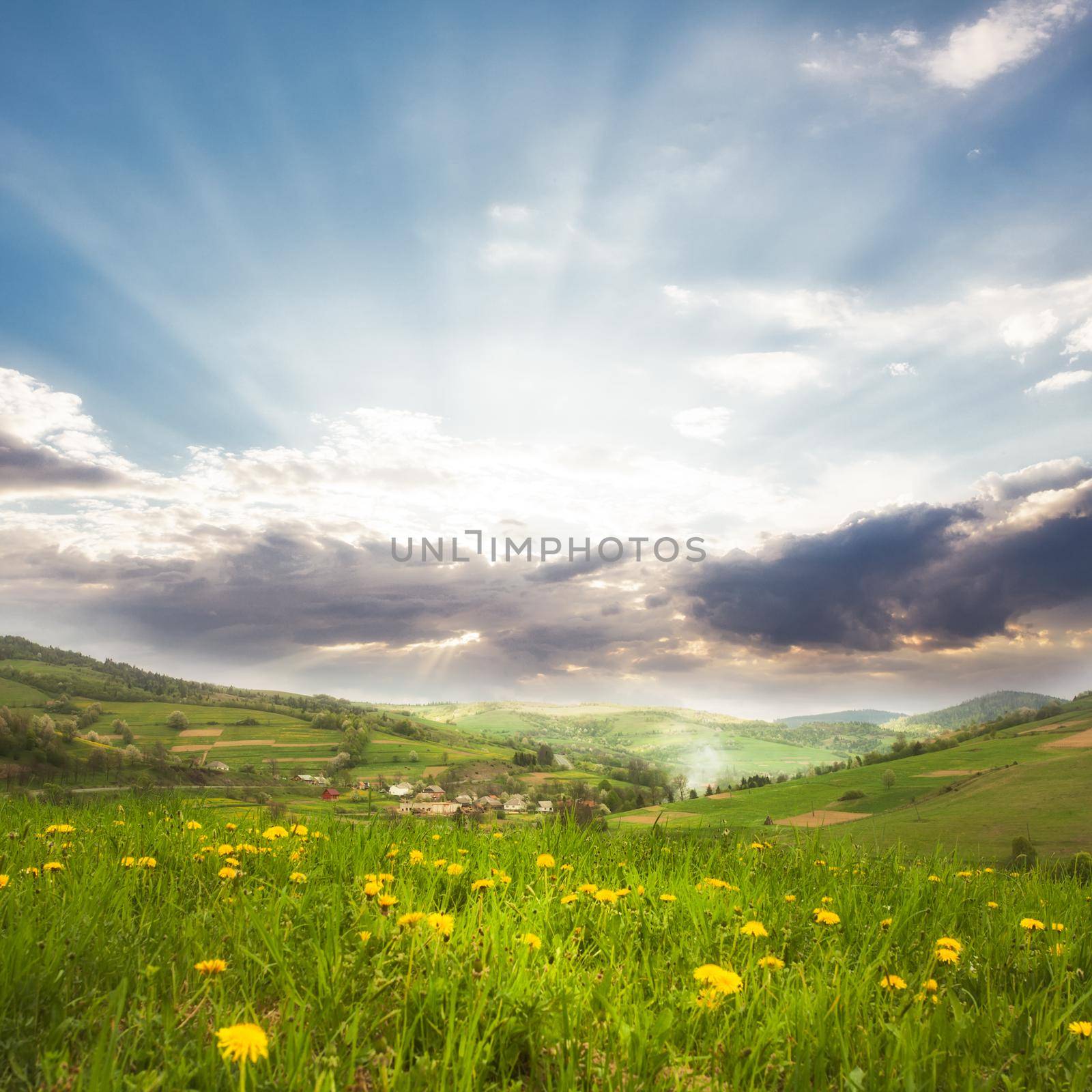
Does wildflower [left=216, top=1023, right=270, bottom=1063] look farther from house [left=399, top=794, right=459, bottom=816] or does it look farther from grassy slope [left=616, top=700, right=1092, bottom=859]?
grassy slope [left=616, top=700, right=1092, bottom=859]

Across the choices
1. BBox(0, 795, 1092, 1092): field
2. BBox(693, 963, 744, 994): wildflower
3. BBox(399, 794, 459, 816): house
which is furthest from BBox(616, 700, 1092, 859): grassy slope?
BBox(693, 963, 744, 994): wildflower

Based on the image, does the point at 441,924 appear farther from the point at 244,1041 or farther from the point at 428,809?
the point at 428,809

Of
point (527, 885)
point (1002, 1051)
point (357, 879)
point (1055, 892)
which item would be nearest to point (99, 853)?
point (357, 879)

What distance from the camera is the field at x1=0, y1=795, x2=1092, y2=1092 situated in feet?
10.0

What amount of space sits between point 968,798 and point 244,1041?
134944mm

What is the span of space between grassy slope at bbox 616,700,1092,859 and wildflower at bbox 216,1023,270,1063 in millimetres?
8071

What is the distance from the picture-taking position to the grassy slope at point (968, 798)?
256 ft

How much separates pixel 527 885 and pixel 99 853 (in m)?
4.11

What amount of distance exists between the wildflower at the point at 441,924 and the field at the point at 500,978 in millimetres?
29

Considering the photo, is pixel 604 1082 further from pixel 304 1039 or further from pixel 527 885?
pixel 527 885

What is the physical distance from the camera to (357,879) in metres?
5.45

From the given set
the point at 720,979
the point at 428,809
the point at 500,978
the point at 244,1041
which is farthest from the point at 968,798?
the point at 244,1041

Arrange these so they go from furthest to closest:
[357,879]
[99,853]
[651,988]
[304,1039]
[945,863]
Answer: [945,863], [99,853], [357,879], [651,988], [304,1039]

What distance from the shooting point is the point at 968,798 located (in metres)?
110
